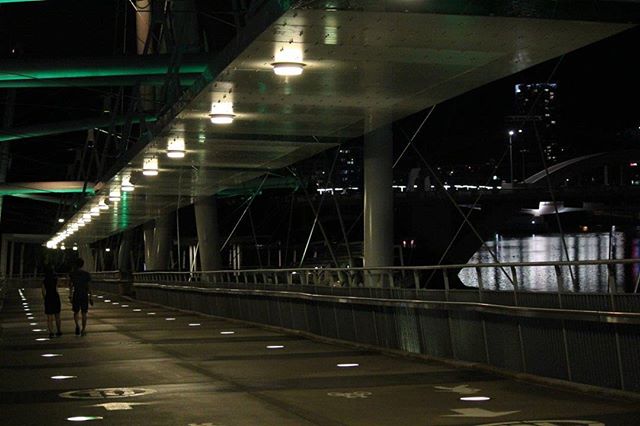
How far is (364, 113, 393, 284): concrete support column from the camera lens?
23562 mm

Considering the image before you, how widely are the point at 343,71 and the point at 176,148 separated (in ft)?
34.9

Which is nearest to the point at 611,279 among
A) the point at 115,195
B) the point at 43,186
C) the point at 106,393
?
the point at 106,393

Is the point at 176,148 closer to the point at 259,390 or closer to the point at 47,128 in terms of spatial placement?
the point at 259,390

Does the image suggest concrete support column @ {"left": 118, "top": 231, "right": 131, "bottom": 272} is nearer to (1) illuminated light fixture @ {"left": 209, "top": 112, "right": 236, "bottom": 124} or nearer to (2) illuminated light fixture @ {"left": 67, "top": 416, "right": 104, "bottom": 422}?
(1) illuminated light fixture @ {"left": 209, "top": 112, "right": 236, "bottom": 124}

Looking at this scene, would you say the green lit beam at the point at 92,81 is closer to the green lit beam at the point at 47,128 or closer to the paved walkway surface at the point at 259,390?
the green lit beam at the point at 47,128

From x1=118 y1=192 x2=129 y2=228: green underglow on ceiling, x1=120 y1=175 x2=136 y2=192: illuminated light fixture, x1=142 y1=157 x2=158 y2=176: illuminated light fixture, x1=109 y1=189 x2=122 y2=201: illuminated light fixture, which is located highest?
x1=118 y1=192 x2=129 y2=228: green underglow on ceiling

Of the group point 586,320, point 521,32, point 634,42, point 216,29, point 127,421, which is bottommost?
point 127,421

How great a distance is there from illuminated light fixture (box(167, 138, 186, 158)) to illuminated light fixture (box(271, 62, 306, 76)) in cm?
946

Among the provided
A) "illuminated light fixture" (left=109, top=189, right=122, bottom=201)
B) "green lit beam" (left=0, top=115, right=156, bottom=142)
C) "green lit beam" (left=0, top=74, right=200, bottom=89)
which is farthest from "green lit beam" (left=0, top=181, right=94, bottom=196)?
"illuminated light fixture" (left=109, top=189, right=122, bottom=201)

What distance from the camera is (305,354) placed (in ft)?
64.1

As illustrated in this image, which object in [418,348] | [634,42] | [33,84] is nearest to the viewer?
[418,348]

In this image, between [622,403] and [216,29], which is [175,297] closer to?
[216,29]

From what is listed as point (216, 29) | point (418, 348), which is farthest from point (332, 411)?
point (216, 29)

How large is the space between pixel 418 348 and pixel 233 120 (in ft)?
21.0
